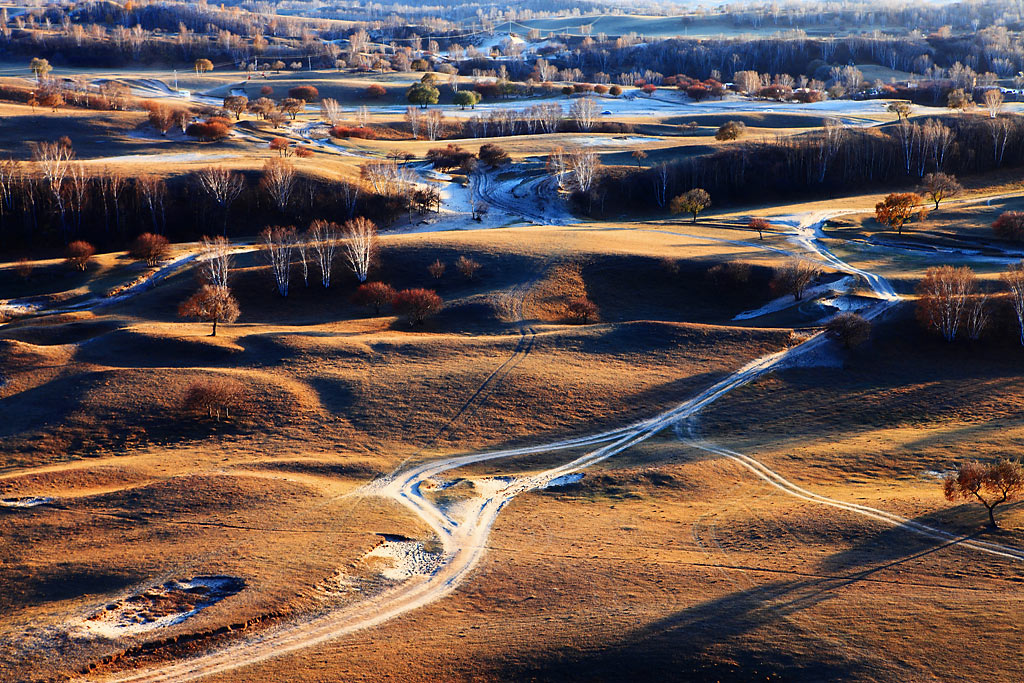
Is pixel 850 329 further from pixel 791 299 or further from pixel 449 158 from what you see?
pixel 449 158

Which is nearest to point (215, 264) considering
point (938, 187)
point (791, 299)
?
point (791, 299)

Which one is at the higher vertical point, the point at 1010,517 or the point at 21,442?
the point at 21,442

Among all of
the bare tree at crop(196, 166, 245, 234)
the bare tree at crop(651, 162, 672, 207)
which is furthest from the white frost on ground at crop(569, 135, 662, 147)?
the bare tree at crop(196, 166, 245, 234)

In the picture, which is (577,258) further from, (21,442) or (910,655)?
(910,655)

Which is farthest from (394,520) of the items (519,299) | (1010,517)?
(519,299)

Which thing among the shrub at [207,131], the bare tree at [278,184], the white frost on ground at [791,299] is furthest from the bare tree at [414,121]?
the white frost on ground at [791,299]

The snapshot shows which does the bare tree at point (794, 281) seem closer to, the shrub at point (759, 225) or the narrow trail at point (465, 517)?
the narrow trail at point (465, 517)
